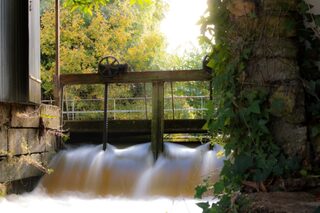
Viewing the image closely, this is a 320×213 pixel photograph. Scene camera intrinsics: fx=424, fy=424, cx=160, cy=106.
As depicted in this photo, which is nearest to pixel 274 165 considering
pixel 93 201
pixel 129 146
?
pixel 93 201

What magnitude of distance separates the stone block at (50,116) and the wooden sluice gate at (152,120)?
67 cm

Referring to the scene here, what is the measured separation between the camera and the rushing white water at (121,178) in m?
6.73

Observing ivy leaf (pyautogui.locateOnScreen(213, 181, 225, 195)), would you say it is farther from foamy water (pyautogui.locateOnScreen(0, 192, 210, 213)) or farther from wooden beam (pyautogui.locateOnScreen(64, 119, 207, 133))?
wooden beam (pyautogui.locateOnScreen(64, 119, 207, 133))

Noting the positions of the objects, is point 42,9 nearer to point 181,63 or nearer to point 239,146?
point 181,63

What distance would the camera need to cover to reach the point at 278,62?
1258 mm

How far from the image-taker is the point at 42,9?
50.4 feet

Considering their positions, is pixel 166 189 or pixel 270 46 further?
pixel 166 189

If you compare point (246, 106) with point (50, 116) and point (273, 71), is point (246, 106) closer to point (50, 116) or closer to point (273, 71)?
point (273, 71)

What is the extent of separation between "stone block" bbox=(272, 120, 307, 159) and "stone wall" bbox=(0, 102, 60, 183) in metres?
5.55

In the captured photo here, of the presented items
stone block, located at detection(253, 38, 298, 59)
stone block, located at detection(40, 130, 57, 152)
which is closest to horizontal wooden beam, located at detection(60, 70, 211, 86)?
stone block, located at detection(40, 130, 57, 152)

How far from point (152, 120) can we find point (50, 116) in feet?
6.84

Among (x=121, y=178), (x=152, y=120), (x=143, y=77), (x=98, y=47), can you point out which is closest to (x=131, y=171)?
(x=121, y=178)

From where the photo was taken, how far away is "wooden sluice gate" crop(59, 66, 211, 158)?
862 centimetres

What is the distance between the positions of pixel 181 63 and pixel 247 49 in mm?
17571
